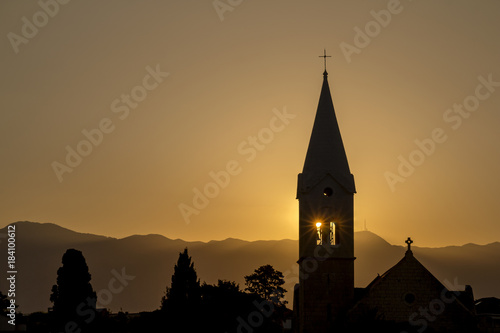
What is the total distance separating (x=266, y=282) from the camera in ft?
356

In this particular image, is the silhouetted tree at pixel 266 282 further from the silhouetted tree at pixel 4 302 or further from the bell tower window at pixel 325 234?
the bell tower window at pixel 325 234

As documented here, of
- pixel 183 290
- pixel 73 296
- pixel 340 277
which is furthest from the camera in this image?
pixel 183 290

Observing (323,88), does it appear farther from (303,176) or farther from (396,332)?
(396,332)

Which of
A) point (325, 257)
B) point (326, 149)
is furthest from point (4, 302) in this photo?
point (326, 149)

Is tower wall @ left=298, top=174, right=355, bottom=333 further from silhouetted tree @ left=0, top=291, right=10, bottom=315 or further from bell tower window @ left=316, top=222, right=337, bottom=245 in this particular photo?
silhouetted tree @ left=0, top=291, right=10, bottom=315

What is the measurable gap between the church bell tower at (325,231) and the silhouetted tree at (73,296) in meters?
18.1

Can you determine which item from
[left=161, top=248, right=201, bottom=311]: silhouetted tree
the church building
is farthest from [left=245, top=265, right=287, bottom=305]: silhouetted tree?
the church building

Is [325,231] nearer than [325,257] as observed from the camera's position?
No

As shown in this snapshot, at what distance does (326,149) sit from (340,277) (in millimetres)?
9187

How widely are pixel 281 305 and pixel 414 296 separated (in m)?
48.8

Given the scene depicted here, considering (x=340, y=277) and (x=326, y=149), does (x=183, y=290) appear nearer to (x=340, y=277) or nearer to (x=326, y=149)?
(x=340, y=277)

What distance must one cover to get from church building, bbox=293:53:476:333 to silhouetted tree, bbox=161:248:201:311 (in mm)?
11301

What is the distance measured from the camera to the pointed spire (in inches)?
2276

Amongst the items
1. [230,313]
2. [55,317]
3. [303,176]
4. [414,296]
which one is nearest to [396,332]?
[414,296]
